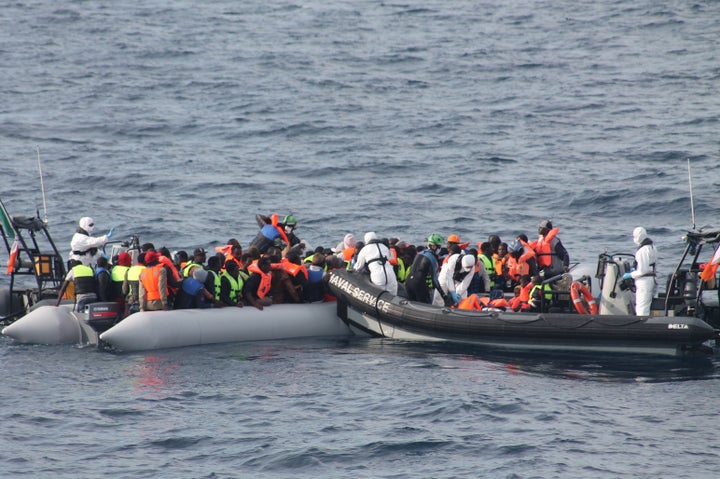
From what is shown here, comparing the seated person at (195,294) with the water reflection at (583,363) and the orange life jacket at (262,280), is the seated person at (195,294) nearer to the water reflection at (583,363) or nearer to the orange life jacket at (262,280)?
the orange life jacket at (262,280)

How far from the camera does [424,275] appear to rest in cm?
1664

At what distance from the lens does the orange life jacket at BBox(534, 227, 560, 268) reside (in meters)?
17.8

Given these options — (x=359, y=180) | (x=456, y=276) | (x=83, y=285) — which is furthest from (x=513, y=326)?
(x=359, y=180)

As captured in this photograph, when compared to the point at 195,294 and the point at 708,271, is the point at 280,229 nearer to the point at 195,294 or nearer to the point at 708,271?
the point at 195,294

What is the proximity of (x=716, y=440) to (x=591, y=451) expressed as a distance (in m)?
1.33

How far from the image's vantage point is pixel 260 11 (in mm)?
54406

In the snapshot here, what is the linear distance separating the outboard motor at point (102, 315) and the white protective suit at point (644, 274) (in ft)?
24.6

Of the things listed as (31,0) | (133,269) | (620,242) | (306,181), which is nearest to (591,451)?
(133,269)

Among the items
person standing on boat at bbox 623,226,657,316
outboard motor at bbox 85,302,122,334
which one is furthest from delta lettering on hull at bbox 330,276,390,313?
person standing on boat at bbox 623,226,657,316

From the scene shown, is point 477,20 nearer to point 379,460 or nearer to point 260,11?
point 260,11

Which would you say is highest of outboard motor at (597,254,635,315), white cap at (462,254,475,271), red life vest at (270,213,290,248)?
red life vest at (270,213,290,248)

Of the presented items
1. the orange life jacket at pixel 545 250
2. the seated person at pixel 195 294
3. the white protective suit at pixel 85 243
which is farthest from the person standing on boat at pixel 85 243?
the orange life jacket at pixel 545 250

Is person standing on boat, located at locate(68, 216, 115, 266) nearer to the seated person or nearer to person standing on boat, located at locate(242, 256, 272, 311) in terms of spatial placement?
the seated person

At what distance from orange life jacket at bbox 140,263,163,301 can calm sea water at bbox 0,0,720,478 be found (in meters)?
1.03
